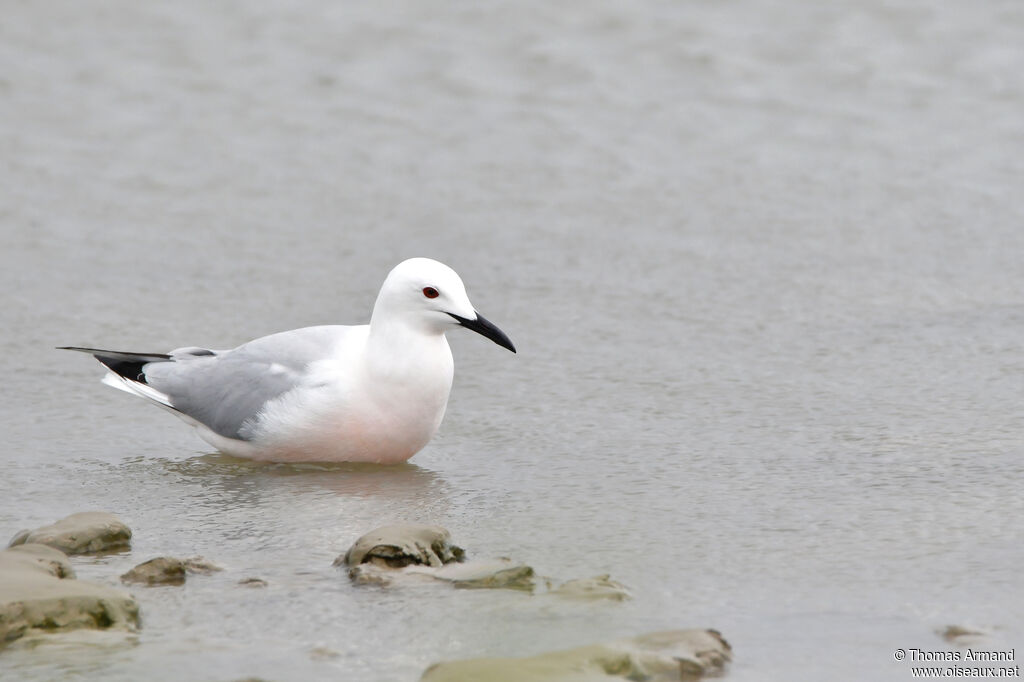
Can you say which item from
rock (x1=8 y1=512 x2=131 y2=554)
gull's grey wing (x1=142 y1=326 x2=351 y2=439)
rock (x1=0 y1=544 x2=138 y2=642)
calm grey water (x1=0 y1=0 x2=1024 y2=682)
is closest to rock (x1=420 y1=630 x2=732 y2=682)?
calm grey water (x1=0 y1=0 x2=1024 y2=682)

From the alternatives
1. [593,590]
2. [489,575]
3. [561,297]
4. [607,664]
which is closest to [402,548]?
[489,575]

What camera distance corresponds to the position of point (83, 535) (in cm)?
430

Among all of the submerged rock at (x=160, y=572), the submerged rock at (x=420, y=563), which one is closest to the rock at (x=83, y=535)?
the submerged rock at (x=160, y=572)

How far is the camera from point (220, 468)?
5.46 meters

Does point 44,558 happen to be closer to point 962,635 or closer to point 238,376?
point 238,376

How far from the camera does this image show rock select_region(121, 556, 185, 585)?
407 cm

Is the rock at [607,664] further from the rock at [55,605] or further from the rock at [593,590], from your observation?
the rock at [55,605]

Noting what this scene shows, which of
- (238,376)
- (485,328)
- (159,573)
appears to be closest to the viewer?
(159,573)

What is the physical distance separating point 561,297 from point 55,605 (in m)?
3.56

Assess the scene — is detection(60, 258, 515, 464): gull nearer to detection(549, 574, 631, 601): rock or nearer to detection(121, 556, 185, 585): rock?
detection(121, 556, 185, 585): rock

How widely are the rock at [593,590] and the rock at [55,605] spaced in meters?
1.03

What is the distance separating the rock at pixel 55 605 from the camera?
3.63 m

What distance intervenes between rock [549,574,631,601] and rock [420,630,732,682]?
0.36m

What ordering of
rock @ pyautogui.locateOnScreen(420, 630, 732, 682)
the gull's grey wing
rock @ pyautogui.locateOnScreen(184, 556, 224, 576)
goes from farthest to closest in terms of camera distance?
the gull's grey wing → rock @ pyautogui.locateOnScreen(184, 556, 224, 576) → rock @ pyautogui.locateOnScreen(420, 630, 732, 682)
